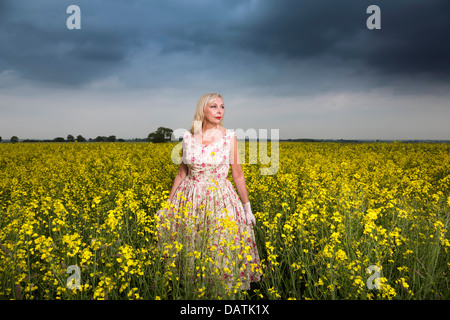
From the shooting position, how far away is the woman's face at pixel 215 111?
3.26 metres

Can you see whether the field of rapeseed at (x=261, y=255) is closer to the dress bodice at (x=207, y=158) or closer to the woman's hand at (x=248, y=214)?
the woman's hand at (x=248, y=214)

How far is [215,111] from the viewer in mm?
3260

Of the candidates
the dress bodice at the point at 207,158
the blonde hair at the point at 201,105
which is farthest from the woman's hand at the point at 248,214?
the blonde hair at the point at 201,105

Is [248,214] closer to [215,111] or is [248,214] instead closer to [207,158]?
[207,158]

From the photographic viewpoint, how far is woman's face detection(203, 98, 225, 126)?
128 inches

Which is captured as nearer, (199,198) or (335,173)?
(199,198)

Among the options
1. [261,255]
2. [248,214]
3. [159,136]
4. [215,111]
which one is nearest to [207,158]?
[215,111]

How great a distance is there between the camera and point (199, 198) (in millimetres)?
3289

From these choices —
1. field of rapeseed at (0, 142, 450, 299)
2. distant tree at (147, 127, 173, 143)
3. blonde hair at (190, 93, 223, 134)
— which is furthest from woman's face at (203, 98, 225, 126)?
distant tree at (147, 127, 173, 143)
